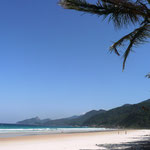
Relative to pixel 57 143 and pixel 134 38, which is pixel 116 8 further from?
pixel 57 143

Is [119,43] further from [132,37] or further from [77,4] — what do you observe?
[77,4]

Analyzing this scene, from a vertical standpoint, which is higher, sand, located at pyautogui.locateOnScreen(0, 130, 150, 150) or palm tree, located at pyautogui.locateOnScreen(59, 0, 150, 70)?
palm tree, located at pyautogui.locateOnScreen(59, 0, 150, 70)

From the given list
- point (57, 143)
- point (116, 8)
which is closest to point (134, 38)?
point (116, 8)

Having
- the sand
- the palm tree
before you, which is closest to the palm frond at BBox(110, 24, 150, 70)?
the palm tree

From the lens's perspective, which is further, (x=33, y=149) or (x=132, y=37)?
(x=33, y=149)

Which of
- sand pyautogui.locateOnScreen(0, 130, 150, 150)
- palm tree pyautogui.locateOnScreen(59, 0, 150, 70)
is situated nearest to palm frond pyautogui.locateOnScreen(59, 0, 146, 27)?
palm tree pyautogui.locateOnScreen(59, 0, 150, 70)

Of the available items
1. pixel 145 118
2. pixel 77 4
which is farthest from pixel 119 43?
pixel 145 118

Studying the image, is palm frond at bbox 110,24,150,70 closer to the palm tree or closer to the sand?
the palm tree

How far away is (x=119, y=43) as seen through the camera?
3709mm

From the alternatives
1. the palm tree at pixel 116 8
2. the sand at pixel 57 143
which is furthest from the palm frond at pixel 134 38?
the sand at pixel 57 143

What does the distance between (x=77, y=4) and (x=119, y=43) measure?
1342 millimetres

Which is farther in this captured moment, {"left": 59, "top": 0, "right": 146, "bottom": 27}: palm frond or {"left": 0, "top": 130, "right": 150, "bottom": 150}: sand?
{"left": 0, "top": 130, "right": 150, "bottom": 150}: sand

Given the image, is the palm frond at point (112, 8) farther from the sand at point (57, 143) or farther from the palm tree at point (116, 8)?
the sand at point (57, 143)

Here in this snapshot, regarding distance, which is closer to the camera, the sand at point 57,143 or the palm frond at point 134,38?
the palm frond at point 134,38
